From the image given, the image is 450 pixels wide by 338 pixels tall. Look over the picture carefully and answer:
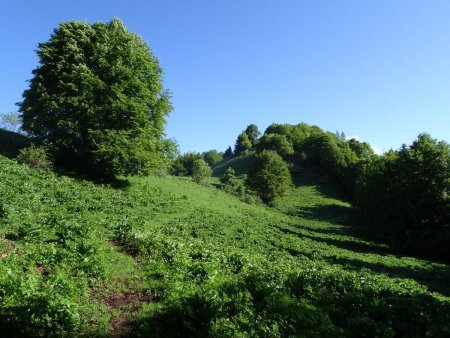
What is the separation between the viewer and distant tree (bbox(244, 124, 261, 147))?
165000 mm

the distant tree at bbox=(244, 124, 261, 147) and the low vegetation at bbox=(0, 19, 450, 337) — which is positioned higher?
the distant tree at bbox=(244, 124, 261, 147)

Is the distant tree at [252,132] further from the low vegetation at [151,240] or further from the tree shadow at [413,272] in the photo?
the tree shadow at [413,272]

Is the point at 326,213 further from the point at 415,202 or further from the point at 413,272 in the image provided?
the point at 413,272

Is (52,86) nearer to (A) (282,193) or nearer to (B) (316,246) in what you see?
(B) (316,246)

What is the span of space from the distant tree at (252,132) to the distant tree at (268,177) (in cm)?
8428

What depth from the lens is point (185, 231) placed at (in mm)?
27312

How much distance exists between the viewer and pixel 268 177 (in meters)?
77.6

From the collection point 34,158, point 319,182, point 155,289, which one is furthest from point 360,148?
point 155,289

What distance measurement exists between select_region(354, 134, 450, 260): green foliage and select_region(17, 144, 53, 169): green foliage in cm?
3780

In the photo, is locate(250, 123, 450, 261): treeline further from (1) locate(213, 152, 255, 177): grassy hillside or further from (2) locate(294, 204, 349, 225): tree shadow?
(1) locate(213, 152, 255, 177): grassy hillside

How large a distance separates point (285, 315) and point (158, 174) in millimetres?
44202

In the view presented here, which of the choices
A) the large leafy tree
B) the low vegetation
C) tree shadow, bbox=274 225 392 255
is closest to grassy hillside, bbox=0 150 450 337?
the low vegetation

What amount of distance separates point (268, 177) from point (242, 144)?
263 ft

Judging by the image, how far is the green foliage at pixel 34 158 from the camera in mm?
31234
